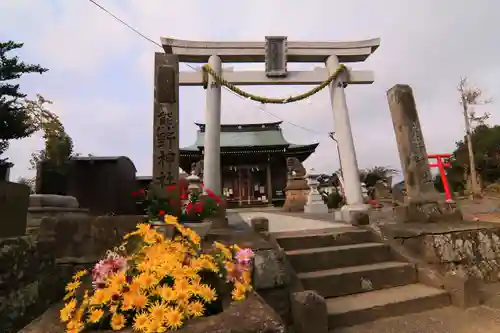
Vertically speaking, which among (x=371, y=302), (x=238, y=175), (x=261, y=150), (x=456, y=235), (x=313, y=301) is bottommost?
(x=371, y=302)

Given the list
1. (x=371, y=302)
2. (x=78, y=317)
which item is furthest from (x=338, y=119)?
(x=78, y=317)

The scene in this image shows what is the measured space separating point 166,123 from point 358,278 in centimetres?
388

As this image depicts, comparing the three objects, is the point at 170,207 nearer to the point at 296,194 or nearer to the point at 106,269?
the point at 106,269

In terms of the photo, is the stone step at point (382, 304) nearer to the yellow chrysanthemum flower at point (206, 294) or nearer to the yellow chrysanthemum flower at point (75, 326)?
the yellow chrysanthemum flower at point (206, 294)

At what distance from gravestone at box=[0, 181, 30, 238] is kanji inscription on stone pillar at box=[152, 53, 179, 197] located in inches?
75.7

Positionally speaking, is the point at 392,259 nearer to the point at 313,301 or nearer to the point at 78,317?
the point at 313,301

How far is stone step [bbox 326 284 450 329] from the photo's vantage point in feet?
10.1

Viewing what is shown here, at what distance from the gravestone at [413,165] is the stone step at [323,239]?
1.06 m

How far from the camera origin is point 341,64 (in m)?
8.49

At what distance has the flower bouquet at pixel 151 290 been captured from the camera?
1.36m

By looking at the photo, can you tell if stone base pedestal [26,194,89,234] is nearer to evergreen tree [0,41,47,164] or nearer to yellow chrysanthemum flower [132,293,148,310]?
yellow chrysanthemum flower [132,293,148,310]

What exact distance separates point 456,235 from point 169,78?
5.41 meters

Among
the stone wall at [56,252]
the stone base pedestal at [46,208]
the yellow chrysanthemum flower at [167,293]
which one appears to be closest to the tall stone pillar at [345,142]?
the stone wall at [56,252]

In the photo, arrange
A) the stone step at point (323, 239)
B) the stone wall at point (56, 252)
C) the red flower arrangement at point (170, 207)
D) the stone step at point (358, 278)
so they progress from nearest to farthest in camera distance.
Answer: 1. the stone wall at point (56, 252)
2. the stone step at point (358, 278)
3. the red flower arrangement at point (170, 207)
4. the stone step at point (323, 239)
